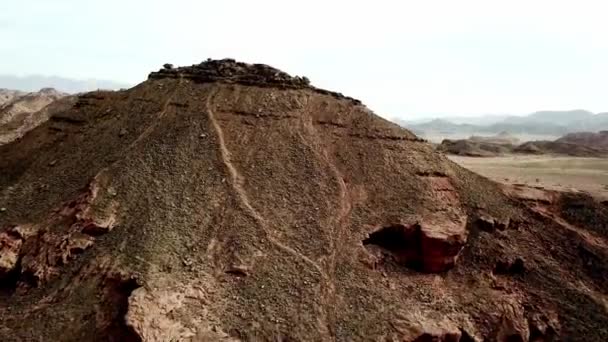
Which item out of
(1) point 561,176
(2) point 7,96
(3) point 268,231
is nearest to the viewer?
(3) point 268,231

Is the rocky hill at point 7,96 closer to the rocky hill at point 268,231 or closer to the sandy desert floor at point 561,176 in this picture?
the rocky hill at point 268,231

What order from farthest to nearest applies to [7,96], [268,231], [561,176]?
1. [7,96]
2. [561,176]
3. [268,231]

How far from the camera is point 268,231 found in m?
22.7

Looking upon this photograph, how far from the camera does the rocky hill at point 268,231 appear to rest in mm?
19828

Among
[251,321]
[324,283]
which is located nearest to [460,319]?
[324,283]

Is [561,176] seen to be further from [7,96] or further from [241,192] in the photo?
[7,96]

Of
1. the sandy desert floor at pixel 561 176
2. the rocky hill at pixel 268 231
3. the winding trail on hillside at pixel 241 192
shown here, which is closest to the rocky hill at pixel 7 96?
the rocky hill at pixel 268 231

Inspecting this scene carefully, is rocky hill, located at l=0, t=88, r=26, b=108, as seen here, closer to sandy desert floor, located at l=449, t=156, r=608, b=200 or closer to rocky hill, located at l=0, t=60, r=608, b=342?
rocky hill, located at l=0, t=60, r=608, b=342

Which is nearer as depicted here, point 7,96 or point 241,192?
point 241,192

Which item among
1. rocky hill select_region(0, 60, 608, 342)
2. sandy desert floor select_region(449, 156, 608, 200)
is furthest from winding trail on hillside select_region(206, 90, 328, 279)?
sandy desert floor select_region(449, 156, 608, 200)

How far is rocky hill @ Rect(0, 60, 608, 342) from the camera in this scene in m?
19.8

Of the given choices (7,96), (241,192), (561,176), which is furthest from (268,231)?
(7,96)

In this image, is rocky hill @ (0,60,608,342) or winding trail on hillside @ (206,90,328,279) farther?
winding trail on hillside @ (206,90,328,279)

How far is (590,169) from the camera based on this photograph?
41.3m
